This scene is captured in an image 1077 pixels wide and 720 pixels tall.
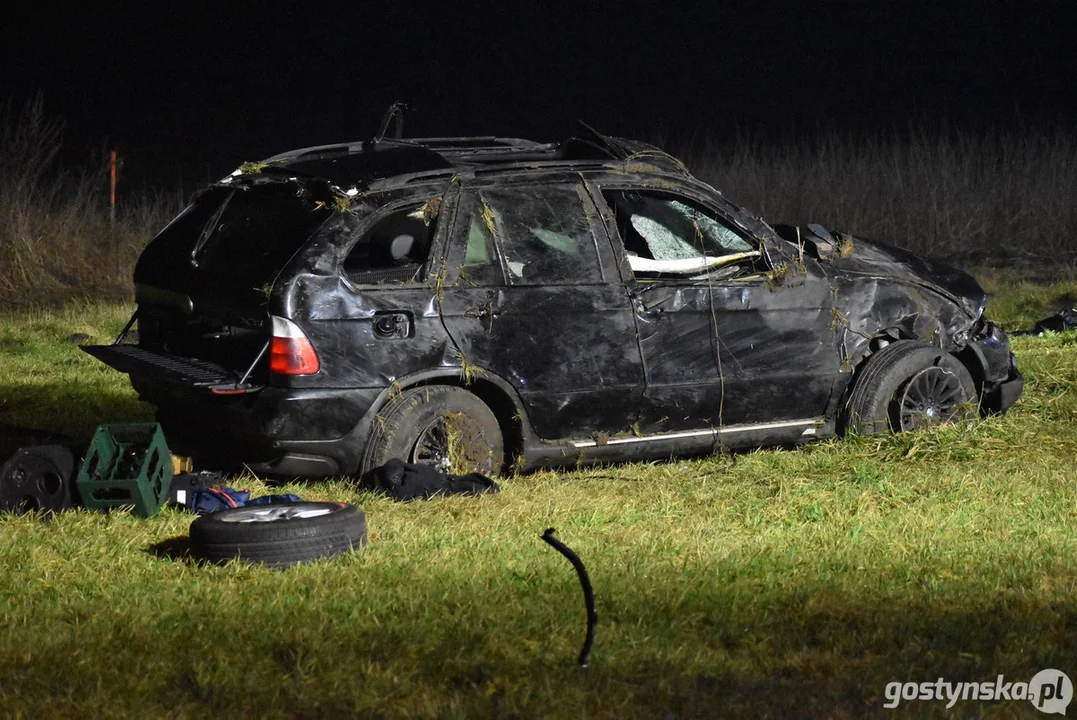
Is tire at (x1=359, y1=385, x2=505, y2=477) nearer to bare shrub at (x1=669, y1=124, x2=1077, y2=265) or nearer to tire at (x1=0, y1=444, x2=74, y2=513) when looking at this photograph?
tire at (x1=0, y1=444, x2=74, y2=513)

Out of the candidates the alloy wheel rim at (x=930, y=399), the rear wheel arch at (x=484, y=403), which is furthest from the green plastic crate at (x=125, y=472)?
the alloy wheel rim at (x=930, y=399)

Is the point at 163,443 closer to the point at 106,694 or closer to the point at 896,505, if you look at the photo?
the point at 106,694

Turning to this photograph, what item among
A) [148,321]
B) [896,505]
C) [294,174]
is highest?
[294,174]

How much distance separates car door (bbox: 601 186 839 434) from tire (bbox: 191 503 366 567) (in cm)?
208

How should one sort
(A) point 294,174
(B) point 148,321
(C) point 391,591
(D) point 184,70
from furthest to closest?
(D) point 184,70 < (B) point 148,321 < (A) point 294,174 < (C) point 391,591

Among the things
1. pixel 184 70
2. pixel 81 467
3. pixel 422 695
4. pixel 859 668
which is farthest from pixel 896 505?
pixel 184 70

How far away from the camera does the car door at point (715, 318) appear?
7.66m

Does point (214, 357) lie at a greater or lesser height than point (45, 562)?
greater

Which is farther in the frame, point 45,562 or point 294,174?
point 294,174

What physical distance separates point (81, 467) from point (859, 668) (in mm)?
3749

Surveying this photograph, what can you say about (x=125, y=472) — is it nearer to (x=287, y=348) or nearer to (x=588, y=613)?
(x=287, y=348)

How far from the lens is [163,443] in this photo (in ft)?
22.7

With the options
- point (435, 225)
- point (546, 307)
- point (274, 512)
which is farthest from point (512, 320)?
point (274, 512)

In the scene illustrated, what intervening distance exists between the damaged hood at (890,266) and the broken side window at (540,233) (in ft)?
4.75
